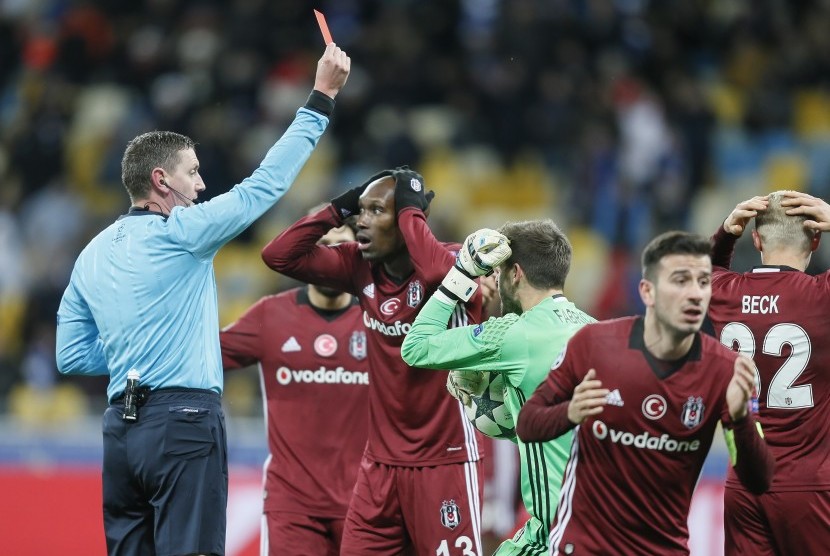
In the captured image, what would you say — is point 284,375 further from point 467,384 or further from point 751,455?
point 751,455

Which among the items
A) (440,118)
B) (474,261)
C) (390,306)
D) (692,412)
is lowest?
(692,412)

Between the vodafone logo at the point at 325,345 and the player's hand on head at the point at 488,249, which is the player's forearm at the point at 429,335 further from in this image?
the vodafone logo at the point at 325,345

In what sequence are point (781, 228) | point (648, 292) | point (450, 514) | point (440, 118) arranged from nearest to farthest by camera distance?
point (648, 292) < point (781, 228) < point (450, 514) < point (440, 118)

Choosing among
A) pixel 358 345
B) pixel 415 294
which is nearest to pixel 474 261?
pixel 415 294

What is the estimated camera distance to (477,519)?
6.76 m

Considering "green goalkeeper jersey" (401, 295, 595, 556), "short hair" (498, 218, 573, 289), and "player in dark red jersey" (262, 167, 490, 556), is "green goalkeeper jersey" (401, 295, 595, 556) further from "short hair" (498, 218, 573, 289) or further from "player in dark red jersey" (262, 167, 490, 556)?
"player in dark red jersey" (262, 167, 490, 556)

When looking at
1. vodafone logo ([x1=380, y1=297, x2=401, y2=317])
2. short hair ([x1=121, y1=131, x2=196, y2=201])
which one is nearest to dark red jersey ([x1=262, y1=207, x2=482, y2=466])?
vodafone logo ([x1=380, y1=297, x2=401, y2=317])

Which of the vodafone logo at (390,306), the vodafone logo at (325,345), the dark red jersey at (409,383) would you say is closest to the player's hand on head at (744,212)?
the dark red jersey at (409,383)

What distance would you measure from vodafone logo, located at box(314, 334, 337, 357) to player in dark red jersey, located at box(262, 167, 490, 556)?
948mm

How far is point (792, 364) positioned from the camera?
6336 mm

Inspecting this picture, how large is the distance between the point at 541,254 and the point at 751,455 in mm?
1522

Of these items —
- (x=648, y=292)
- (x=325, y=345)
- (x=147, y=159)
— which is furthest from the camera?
(x=325, y=345)

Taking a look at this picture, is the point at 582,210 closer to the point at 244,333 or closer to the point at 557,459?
the point at 244,333

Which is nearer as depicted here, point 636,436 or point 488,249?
point 636,436
